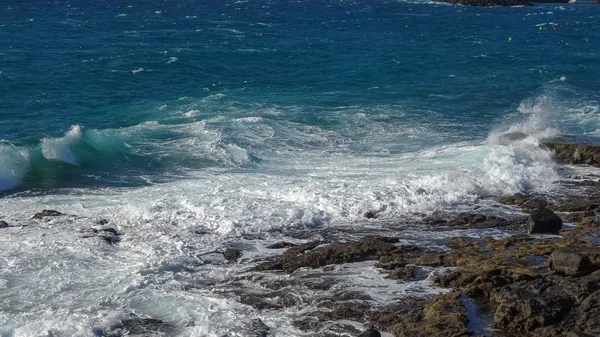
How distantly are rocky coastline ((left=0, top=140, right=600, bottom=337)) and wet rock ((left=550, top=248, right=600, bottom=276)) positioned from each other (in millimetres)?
17

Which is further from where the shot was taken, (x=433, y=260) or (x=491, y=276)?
(x=433, y=260)

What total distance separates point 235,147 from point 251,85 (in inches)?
414

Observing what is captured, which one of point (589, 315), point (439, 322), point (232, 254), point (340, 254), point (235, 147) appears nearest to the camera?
point (589, 315)

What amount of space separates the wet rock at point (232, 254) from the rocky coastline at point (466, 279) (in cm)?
2

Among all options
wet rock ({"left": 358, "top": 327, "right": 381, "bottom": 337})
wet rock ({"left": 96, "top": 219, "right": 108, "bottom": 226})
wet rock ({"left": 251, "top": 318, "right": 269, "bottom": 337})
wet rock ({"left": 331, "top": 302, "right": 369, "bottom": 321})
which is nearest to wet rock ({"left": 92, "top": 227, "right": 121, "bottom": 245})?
wet rock ({"left": 96, "top": 219, "right": 108, "bottom": 226})

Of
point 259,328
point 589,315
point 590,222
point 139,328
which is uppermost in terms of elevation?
point 589,315

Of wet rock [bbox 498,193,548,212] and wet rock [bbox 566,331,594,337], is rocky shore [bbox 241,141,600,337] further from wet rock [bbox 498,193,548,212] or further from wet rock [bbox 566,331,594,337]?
wet rock [bbox 498,193,548,212]

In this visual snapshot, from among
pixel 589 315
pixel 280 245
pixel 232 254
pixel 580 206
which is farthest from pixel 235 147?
pixel 589 315

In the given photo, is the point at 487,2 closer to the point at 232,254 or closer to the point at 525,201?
the point at 525,201

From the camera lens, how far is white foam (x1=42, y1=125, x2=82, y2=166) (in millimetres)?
24859

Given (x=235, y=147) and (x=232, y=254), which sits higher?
(x=232, y=254)

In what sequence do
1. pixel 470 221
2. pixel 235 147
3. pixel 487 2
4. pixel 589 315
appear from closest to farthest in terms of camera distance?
pixel 589 315, pixel 470 221, pixel 235 147, pixel 487 2

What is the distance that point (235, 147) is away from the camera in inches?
1022

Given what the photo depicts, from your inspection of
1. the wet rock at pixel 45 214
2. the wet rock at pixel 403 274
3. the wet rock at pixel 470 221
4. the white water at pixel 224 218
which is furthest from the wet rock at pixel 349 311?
the wet rock at pixel 45 214
